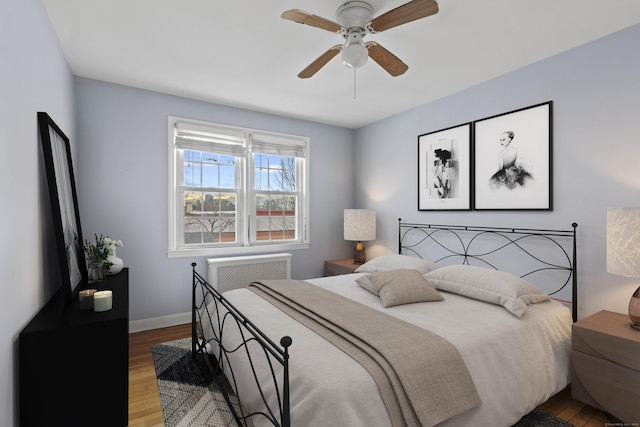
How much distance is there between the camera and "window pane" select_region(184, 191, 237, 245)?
379 cm

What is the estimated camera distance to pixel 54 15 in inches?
85.4

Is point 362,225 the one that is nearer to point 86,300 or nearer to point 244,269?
point 244,269

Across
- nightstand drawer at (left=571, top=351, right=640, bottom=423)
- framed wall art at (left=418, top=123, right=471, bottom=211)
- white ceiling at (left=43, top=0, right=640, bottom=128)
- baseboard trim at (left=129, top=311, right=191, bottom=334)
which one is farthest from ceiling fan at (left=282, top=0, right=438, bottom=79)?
baseboard trim at (left=129, top=311, right=191, bottom=334)

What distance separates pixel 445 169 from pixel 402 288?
1.79 metres

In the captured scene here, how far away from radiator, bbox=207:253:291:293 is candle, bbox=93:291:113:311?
1940 mm

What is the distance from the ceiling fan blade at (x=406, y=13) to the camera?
1.68m

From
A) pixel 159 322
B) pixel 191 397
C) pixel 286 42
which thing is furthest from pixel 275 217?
pixel 191 397

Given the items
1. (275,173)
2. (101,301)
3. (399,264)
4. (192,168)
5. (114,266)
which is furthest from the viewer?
(275,173)

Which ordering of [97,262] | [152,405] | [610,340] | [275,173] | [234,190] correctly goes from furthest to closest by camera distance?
1. [275,173]
2. [234,190]
3. [97,262]
4. [152,405]
5. [610,340]

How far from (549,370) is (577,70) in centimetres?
227

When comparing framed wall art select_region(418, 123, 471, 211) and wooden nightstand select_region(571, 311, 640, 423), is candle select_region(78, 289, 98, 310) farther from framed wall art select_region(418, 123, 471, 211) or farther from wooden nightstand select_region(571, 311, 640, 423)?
framed wall art select_region(418, 123, 471, 211)

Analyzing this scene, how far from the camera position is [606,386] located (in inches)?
76.7

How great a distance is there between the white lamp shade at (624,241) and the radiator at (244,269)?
318 centimetres

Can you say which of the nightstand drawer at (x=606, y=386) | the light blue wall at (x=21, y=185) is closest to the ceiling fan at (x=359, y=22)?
the light blue wall at (x=21, y=185)
